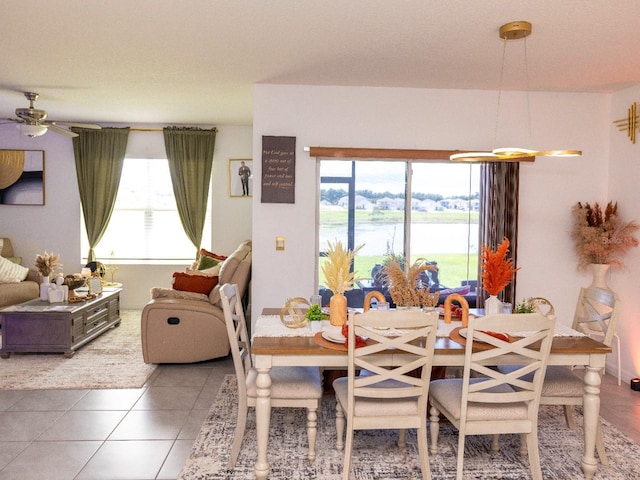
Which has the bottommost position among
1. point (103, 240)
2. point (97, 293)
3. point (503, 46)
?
point (97, 293)

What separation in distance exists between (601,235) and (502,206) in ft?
2.85

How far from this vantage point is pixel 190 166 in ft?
23.5

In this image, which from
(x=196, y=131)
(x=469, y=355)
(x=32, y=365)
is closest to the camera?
(x=469, y=355)

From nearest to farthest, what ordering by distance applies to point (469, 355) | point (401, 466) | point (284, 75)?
point (469, 355), point (401, 466), point (284, 75)

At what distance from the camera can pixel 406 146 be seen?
475 centimetres

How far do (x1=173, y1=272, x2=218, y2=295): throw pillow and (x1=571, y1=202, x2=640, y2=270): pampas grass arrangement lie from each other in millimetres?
3462

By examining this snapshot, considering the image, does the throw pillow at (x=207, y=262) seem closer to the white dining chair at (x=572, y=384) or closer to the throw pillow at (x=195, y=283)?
the throw pillow at (x=195, y=283)

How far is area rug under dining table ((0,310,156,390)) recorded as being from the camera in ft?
13.7

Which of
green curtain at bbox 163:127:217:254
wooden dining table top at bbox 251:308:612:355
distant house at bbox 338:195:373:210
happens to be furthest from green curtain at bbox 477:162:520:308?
green curtain at bbox 163:127:217:254

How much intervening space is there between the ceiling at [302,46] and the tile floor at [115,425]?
2572 mm

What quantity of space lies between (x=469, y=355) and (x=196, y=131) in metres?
5.60

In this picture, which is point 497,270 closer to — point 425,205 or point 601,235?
point 425,205

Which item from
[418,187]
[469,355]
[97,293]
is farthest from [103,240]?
[469,355]

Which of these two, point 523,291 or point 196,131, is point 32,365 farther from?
point 523,291
